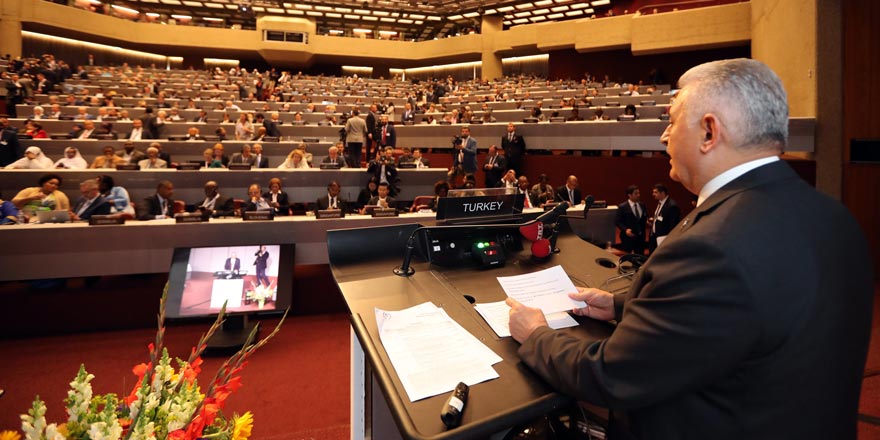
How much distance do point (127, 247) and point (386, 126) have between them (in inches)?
281

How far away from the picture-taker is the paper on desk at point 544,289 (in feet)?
4.52

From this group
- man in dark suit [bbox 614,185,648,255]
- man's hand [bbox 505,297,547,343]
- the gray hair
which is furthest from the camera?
man in dark suit [bbox 614,185,648,255]

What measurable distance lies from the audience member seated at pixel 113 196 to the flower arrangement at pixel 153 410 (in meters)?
4.78

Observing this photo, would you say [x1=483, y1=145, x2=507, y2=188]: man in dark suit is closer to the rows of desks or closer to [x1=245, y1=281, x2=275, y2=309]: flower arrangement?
the rows of desks

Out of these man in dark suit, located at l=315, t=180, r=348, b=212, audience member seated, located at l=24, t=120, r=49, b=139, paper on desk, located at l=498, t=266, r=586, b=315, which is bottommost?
paper on desk, located at l=498, t=266, r=586, b=315

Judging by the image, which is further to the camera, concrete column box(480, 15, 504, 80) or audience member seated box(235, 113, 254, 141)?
concrete column box(480, 15, 504, 80)

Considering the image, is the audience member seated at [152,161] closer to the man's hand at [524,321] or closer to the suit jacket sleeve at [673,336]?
the man's hand at [524,321]

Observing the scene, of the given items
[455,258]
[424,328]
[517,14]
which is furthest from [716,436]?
[517,14]

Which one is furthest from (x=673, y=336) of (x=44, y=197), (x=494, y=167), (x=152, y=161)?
(x=494, y=167)

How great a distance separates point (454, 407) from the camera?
0.88m

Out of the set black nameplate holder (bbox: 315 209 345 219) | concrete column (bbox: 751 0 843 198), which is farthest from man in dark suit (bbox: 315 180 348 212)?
concrete column (bbox: 751 0 843 198)

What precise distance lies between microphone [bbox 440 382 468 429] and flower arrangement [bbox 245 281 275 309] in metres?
2.75

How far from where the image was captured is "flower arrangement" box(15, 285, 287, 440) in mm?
650

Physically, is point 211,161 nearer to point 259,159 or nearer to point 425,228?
point 259,159
